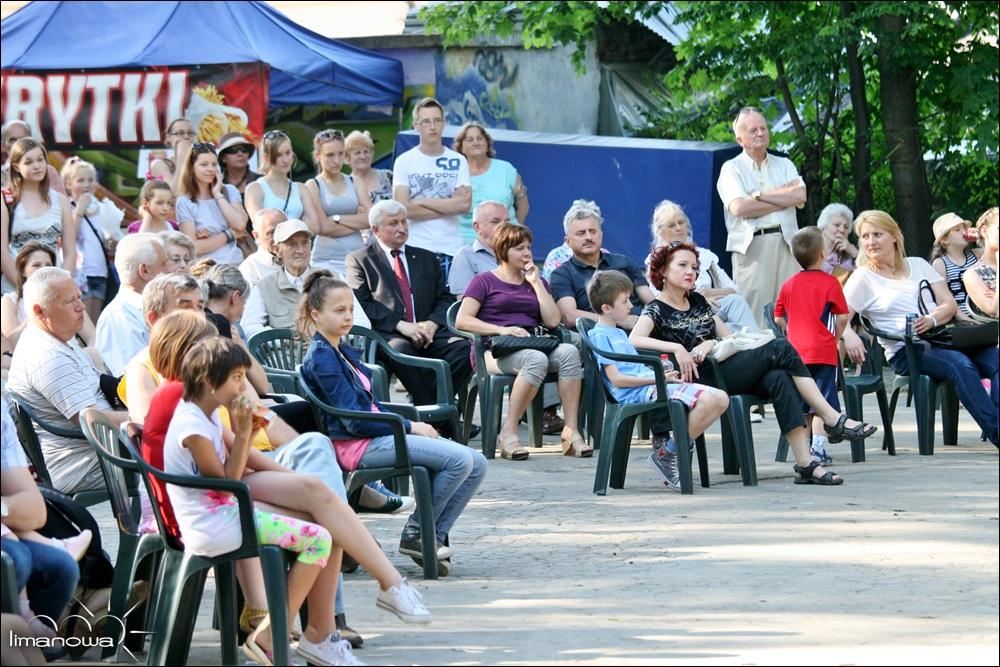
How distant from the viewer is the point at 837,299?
8.71m

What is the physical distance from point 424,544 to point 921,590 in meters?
1.77

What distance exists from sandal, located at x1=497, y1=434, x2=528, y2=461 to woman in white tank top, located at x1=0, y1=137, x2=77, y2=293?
323 centimetres

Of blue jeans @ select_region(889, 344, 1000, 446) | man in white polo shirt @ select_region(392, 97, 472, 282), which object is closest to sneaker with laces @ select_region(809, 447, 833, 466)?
blue jeans @ select_region(889, 344, 1000, 446)

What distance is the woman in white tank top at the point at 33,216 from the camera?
1010 cm

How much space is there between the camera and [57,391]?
19.3ft

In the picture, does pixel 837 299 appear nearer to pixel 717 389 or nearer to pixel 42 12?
pixel 717 389

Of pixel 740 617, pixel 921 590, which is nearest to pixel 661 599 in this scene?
pixel 740 617

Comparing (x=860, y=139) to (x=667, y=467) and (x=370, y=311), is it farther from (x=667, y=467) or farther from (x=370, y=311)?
(x=667, y=467)

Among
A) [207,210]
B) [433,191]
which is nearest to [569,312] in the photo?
[433,191]

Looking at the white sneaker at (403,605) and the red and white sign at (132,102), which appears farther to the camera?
the red and white sign at (132,102)

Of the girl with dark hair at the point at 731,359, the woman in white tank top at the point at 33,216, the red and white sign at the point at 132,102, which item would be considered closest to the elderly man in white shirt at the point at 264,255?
the woman in white tank top at the point at 33,216

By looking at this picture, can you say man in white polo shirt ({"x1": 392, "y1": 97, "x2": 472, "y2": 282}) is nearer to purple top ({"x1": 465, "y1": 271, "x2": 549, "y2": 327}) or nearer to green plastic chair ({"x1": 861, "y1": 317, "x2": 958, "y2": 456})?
purple top ({"x1": 465, "y1": 271, "x2": 549, "y2": 327})

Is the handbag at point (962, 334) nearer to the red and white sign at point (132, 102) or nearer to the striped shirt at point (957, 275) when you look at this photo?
the striped shirt at point (957, 275)

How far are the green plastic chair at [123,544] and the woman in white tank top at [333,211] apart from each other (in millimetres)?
5619
